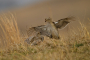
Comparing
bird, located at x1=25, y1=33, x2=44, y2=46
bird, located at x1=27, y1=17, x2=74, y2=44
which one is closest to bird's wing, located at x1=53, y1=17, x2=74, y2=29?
bird, located at x1=27, y1=17, x2=74, y2=44

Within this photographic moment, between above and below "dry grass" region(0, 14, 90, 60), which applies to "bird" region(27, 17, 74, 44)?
above

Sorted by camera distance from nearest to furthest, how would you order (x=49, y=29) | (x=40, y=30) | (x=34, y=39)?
(x=49, y=29)
(x=40, y=30)
(x=34, y=39)

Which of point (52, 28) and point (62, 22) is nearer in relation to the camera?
point (52, 28)

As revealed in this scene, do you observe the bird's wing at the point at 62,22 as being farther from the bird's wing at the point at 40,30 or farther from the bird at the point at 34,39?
the bird at the point at 34,39

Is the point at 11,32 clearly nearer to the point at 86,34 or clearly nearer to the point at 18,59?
the point at 18,59

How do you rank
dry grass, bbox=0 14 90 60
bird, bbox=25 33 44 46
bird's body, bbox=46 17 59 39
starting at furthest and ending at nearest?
bird, bbox=25 33 44 46 → bird's body, bbox=46 17 59 39 → dry grass, bbox=0 14 90 60

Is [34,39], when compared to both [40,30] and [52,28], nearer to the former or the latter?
[40,30]

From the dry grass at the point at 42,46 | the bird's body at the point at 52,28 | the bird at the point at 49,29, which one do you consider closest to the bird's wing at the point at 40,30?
the bird at the point at 49,29

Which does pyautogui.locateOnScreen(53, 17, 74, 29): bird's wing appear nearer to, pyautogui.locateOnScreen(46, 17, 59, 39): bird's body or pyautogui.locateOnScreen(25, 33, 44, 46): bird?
pyautogui.locateOnScreen(46, 17, 59, 39): bird's body

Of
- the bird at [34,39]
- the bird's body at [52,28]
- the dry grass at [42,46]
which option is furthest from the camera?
the bird at [34,39]

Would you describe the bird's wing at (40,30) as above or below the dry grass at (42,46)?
above

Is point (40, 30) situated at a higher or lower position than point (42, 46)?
higher

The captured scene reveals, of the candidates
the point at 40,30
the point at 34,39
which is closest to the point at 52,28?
the point at 40,30

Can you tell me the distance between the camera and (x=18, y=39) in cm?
543
